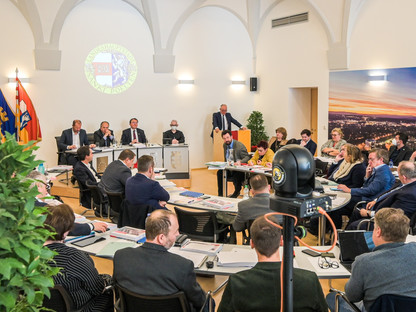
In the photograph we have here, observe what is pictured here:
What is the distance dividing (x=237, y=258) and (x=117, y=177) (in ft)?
10.1

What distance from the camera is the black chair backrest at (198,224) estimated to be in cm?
500

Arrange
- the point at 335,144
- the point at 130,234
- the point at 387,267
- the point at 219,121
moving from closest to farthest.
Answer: the point at 387,267 → the point at 130,234 → the point at 335,144 → the point at 219,121

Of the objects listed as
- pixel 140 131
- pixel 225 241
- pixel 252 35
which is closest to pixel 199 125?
pixel 140 131

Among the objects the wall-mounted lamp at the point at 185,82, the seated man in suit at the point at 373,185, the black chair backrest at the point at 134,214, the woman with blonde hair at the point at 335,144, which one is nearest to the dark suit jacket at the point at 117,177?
the black chair backrest at the point at 134,214

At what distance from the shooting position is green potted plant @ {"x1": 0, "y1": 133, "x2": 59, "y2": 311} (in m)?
1.62

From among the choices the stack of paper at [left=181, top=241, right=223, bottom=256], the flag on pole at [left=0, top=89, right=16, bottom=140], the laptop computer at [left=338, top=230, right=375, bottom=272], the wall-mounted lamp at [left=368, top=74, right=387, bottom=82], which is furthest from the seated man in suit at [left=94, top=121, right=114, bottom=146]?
the laptop computer at [left=338, top=230, right=375, bottom=272]

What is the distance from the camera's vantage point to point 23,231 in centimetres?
170

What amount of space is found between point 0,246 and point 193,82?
458 inches

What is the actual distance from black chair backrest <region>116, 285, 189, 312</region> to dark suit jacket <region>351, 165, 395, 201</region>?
3854 mm

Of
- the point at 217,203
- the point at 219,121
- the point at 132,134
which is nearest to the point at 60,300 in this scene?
the point at 217,203

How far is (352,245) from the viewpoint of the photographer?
368cm

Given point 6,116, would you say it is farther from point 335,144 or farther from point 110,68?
point 335,144

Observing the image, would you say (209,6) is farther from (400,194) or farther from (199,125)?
(400,194)

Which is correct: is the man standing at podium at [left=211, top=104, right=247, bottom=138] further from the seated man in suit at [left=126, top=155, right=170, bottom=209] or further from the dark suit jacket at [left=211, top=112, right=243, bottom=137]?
the seated man in suit at [left=126, top=155, right=170, bottom=209]
